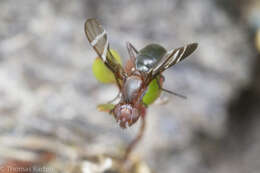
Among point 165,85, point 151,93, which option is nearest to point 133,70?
point 151,93

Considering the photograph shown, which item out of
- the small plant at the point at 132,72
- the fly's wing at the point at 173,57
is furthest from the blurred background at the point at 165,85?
the fly's wing at the point at 173,57

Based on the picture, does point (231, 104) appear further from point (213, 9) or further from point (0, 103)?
point (0, 103)

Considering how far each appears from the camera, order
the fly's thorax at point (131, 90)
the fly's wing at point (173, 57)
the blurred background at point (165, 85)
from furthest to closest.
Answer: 1. the blurred background at point (165, 85)
2. the fly's thorax at point (131, 90)
3. the fly's wing at point (173, 57)

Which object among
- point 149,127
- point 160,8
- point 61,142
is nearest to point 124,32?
point 160,8

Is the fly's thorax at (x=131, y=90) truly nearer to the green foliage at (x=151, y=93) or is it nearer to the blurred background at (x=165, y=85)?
the green foliage at (x=151, y=93)

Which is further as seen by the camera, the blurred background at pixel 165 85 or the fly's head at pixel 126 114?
the blurred background at pixel 165 85

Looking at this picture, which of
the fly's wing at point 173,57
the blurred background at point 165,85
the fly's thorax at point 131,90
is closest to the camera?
the fly's wing at point 173,57

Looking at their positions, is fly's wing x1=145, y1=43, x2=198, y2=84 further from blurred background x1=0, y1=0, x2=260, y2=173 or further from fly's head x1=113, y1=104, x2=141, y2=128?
blurred background x1=0, y1=0, x2=260, y2=173

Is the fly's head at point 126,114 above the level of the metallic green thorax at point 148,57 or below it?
below
